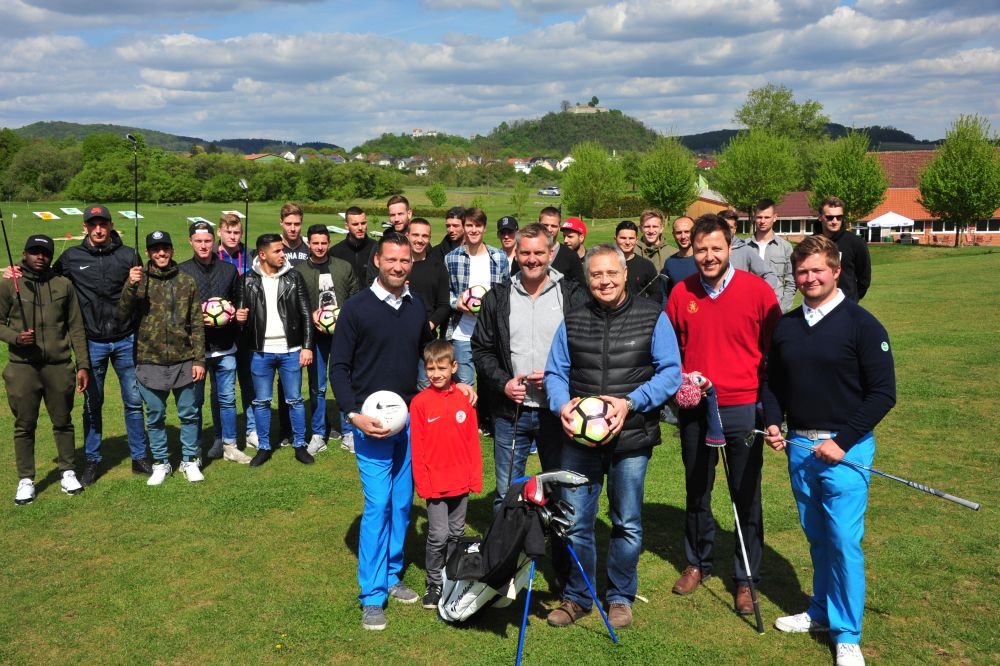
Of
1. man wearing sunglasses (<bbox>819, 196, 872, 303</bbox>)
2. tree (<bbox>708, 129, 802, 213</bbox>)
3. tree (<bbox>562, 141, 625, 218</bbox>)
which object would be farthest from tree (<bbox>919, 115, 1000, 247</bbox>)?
man wearing sunglasses (<bbox>819, 196, 872, 303</bbox>)

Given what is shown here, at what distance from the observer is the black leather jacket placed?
895 cm

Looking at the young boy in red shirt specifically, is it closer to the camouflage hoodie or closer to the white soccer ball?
the white soccer ball

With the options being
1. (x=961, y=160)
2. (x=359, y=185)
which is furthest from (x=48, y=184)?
(x=961, y=160)

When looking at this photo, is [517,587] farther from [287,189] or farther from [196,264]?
[287,189]

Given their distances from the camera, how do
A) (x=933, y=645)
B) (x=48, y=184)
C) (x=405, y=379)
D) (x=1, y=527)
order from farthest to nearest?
1. (x=48, y=184)
2. (x=1, y=527)
3. (x=405, y=379)
4. (x=933, y=645)

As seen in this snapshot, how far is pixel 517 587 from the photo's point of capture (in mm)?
5590

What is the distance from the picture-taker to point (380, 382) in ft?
19.0

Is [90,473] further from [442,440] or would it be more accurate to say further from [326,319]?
[442,440]

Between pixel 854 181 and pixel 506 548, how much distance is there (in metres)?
66.4

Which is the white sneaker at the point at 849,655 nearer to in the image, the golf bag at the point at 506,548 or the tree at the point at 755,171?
the golf bag at the point at 506,548

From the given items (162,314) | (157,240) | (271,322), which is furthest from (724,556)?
(157,240)

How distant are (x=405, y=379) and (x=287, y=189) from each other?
81929mm

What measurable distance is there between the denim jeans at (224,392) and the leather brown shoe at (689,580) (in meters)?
5.75

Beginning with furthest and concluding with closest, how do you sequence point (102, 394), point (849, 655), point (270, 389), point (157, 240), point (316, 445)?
point (316, 445) → point (270, 389) → point (102, 394) → point (157, 240) → point (849, 655)
